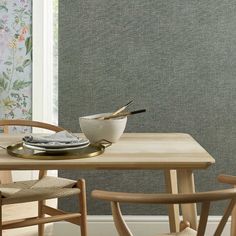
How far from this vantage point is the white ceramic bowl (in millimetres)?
2350

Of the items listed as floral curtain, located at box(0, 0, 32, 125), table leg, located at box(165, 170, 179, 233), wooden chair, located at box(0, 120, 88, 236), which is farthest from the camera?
floral curtain, located at box(0, 0, 32, 125)

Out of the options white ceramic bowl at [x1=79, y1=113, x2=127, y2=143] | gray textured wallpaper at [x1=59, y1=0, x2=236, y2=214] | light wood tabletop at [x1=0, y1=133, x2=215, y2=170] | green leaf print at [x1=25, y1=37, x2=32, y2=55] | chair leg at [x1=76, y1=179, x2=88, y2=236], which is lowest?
chair leg at [x1=76, y1=179, x2=88, y2=236]

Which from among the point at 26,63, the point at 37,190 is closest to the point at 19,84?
the point at 26,63

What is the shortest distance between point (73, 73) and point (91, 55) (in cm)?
14

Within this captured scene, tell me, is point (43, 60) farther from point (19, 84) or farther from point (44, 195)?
point (44, 195)

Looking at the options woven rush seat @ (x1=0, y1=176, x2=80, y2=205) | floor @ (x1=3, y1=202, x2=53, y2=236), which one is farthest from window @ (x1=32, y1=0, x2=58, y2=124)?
woven rush seat @ (x1=0, y1=176, x2=80, y2=205)

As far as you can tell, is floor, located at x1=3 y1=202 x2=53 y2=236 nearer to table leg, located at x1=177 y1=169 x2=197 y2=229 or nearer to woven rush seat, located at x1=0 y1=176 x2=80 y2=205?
woven rush seat, located at x1=0 y1=176 x2=80 y2=205

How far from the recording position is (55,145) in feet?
7.14

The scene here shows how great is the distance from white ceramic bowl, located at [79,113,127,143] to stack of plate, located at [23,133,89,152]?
0.09 metres

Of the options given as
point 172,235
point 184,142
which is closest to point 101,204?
point 184,142

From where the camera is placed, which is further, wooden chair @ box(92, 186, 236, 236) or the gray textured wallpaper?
the gray textured wallpaper

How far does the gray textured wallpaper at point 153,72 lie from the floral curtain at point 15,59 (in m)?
1.40

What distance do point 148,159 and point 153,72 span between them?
1.33 meters

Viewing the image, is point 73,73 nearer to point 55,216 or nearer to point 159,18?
point 159,18
